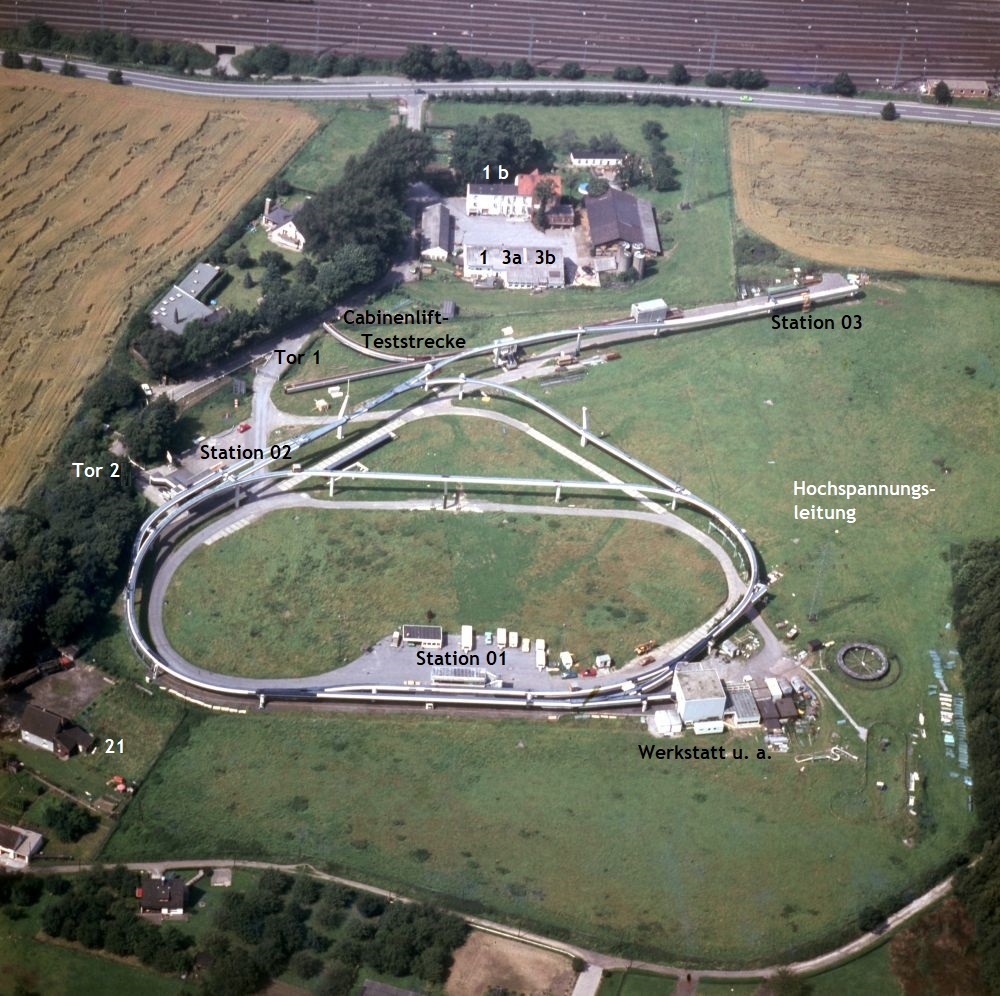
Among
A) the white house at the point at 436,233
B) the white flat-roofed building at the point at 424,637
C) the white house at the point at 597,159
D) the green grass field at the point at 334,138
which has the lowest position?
the white flat-roofed building at the point at 424,637

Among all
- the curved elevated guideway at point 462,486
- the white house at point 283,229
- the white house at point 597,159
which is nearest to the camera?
the curved elevated guideway at point 462,486

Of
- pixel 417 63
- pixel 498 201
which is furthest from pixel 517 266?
pixel 417 63

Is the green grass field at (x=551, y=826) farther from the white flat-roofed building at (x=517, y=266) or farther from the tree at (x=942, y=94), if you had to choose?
the tree at (x=942, y=94)

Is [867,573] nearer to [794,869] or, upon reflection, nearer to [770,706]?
[770,706]

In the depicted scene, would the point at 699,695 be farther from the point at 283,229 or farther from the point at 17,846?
the point at 283,229

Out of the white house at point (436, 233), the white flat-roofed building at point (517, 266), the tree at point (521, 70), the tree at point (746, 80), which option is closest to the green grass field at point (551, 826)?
the white flat-roofed building at point (517, 266)

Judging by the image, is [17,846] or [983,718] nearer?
[17,846]
